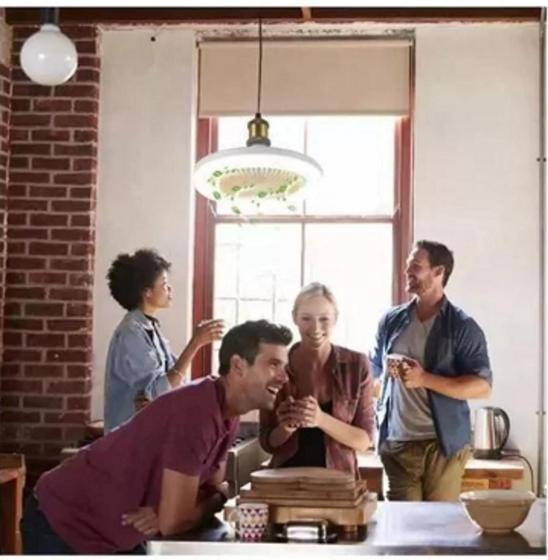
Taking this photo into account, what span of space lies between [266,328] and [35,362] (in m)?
2.36

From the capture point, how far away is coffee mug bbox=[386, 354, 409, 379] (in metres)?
3.29

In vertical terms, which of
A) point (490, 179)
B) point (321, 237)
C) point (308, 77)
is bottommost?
point (321, 237)

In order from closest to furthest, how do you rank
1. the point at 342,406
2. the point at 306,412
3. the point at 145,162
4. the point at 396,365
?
1. the point at 306,412
2. the point at 342,406
3. the point at 396,365
4. the point at 145,162

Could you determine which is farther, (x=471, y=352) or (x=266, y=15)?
(x=266, y=15)

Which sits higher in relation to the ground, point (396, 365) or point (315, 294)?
point (315, 294)

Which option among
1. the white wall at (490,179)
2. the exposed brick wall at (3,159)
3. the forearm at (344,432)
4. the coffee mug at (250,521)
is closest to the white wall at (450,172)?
the white wall at (490,179)

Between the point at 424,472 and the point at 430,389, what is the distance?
288 millimetres

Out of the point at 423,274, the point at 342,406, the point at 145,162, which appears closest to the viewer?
the point at 342,406

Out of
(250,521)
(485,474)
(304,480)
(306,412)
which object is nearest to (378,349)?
(485,474)

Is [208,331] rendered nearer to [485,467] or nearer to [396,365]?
[396,365]

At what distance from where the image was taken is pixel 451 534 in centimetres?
214

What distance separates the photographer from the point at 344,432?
109 inches

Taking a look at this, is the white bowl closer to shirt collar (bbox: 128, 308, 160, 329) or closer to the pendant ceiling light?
the pendant ceiling light

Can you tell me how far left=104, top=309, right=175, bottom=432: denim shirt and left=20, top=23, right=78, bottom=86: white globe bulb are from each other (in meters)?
0.98
